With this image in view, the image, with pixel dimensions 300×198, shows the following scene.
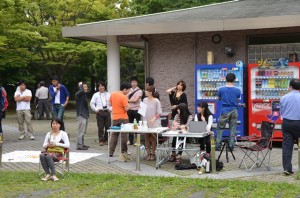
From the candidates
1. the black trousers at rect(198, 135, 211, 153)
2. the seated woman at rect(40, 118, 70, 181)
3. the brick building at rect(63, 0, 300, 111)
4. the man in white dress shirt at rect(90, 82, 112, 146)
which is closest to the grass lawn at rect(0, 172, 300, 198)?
the seated woman at rect(40, 118, 70, 181)

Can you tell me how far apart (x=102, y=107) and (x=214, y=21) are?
3989mm

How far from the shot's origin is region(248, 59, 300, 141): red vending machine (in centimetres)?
1245

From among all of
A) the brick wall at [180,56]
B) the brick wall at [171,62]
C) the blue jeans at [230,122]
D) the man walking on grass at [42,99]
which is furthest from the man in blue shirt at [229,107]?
the man walking on grass at [42,99]

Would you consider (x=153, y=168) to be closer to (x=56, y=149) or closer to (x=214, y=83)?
(x=56, y=149)

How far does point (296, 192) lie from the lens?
7129mm

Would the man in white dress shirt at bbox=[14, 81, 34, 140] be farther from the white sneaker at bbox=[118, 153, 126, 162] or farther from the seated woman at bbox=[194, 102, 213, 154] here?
the seated woman at bbox=[194, 102, 213, 154]

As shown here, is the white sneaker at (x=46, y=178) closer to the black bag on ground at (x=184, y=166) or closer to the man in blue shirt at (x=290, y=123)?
the black bag on ground at (x=184, y=166)

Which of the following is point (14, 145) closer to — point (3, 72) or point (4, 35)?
point (4, 35)

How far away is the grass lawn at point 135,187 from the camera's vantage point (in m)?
7.19

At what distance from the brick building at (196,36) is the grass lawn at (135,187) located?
6.16 m

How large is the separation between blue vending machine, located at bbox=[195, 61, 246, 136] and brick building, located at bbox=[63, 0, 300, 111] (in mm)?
1098

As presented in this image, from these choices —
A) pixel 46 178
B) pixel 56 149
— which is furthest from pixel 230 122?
pixel 46 178

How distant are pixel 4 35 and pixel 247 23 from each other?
14.0m

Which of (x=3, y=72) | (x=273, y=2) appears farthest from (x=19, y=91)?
(x=3, y=72)
